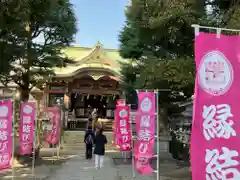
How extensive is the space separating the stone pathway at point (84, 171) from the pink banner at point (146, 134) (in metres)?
1.72

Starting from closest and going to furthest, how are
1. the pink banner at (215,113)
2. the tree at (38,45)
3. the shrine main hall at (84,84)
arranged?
the pink banner at (215,113)
the tree at (38,45)
the shrine main hall at (84,84)

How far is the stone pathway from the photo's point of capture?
10.9 metres

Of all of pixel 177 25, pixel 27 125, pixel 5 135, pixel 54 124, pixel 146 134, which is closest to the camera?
pixel 177 25

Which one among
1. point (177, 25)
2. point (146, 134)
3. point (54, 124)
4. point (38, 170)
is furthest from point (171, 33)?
point (54, 124)

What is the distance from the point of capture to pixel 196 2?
897 centimetres

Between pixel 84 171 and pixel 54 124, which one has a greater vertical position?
pixel 54 124

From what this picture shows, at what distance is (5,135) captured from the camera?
905cm

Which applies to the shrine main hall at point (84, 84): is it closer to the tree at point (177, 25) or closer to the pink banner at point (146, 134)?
the tree at point (177, 25)

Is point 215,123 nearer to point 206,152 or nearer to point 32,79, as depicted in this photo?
point 206,152

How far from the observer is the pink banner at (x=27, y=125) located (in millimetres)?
11250

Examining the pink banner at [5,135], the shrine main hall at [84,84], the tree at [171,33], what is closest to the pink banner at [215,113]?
the tree at [171,33]

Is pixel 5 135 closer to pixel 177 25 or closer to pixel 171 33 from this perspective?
pixel 171 33

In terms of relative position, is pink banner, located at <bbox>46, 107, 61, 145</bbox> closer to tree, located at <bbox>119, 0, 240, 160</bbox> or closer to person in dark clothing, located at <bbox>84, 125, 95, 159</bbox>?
person in dark clothing, located at <bbox>84, 125, 95, 159</bbox>

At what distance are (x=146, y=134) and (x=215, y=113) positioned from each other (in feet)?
18.1
